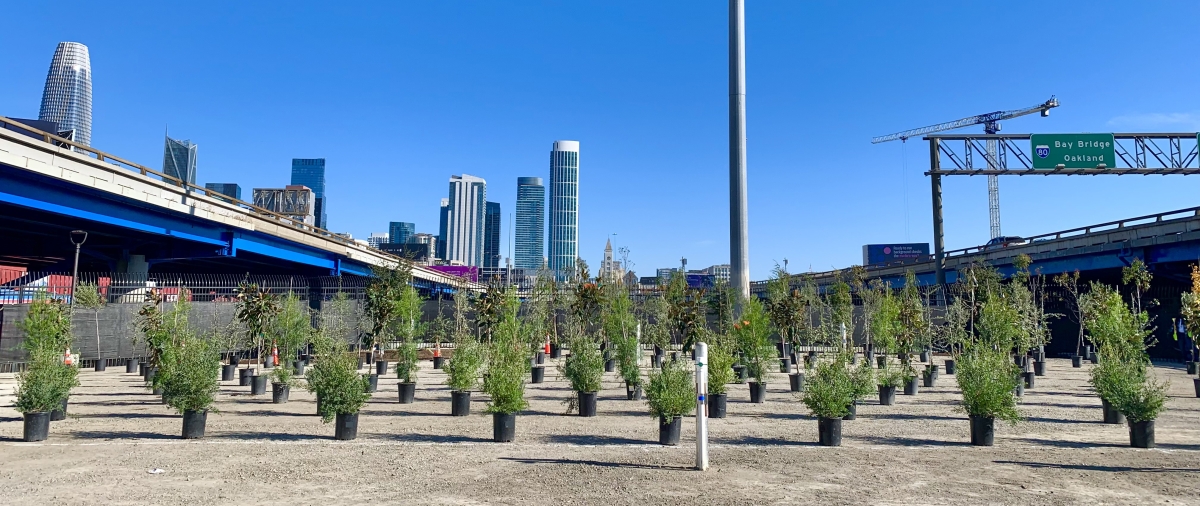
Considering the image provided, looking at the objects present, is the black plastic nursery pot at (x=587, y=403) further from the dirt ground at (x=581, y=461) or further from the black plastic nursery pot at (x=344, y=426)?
the black plastic nursery pot at (x=344, y=426)

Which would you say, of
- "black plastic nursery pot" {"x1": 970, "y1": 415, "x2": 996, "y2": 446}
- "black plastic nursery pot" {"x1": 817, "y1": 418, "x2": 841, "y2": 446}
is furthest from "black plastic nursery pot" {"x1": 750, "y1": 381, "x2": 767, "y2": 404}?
"black plastic nursery pot" {"x1": 970, "y1": 415, "x2": 996, "y2": 446}

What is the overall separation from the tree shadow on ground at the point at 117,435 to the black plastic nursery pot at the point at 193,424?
13.1 inches

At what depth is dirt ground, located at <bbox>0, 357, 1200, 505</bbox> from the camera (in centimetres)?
770

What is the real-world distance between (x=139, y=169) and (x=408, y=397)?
1667 centimetres

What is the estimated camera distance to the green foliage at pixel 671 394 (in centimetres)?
1034

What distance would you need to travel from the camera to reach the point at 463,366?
14.0 metres

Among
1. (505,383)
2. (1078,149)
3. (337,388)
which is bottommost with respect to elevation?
(337,388)

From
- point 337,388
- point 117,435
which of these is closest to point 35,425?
point 117,435

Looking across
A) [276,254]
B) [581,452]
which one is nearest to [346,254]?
[276,254]

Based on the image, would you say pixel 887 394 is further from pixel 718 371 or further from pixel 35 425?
pixel 35 425

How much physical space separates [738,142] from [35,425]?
22323 mm

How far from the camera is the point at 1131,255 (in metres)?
31.1

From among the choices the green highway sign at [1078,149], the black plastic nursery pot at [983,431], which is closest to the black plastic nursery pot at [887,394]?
the black plastic nursery pot at [983,431]

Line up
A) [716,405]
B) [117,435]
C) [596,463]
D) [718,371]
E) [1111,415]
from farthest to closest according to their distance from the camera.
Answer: [718,371], [716,405], [1111,415], [117,435], [596,463]
